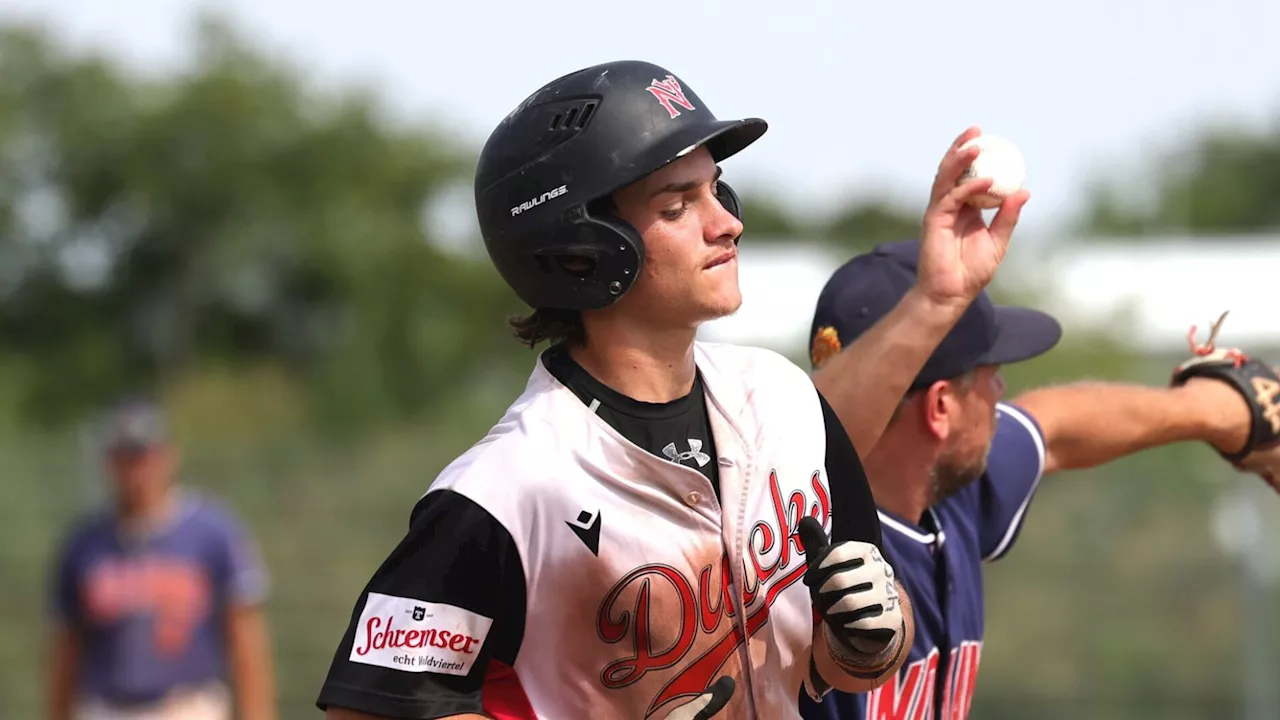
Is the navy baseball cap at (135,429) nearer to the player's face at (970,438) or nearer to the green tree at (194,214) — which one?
the player's face at (970,438)

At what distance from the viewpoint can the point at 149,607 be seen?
8.91 meters

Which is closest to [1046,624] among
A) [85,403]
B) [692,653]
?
[692,653]

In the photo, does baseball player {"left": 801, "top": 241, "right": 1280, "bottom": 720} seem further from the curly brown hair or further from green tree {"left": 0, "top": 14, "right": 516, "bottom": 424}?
green tree {"left": 0, "top": 14, "right": 516, "bottom": 424}

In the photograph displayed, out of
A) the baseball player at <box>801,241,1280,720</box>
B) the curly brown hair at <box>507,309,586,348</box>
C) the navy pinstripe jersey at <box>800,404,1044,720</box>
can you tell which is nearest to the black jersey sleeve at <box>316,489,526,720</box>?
the curly brown hair at <box>507,309,586,348</box>

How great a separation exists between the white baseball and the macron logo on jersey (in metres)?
1.56

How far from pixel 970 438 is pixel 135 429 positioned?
5533mm

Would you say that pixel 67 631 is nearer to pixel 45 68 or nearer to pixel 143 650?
pixel 143 650

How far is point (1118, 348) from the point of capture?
18891 millimetres

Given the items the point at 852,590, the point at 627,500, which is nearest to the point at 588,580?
the point at 627,500

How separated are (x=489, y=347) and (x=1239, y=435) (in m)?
21.2

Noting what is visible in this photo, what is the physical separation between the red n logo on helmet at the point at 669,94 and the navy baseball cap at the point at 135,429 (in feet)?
20.0

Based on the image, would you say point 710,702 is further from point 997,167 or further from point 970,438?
point 970,438

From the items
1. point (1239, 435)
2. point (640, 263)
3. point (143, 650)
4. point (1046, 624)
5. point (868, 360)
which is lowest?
point (1046, 624)

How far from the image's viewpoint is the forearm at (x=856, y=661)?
3.33 meters
